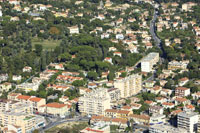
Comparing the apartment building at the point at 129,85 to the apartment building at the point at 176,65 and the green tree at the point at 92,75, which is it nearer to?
the green tree at the point at 92,75

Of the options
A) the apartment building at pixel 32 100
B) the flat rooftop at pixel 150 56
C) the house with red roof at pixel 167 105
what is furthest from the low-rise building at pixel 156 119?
the flat rooftop at pixel 150 56

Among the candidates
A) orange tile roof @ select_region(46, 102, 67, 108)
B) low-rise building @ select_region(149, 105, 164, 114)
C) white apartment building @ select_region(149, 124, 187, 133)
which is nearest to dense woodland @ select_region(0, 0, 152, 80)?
orange tile roof @ select_region(46, 102, 67, 108)

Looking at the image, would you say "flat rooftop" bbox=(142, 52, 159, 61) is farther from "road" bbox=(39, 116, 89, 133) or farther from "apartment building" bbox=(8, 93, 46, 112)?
"road" bbox=(39, 116, 89, 133)

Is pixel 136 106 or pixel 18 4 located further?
pixel 18 4

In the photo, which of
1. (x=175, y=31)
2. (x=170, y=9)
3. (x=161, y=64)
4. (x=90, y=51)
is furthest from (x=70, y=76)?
(x=170, y=9)

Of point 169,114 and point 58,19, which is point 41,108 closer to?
point 169,114

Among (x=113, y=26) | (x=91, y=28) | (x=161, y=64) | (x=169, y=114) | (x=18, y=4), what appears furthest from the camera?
(x=18, y=4)

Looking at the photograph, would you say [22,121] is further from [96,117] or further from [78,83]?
[78,83]
